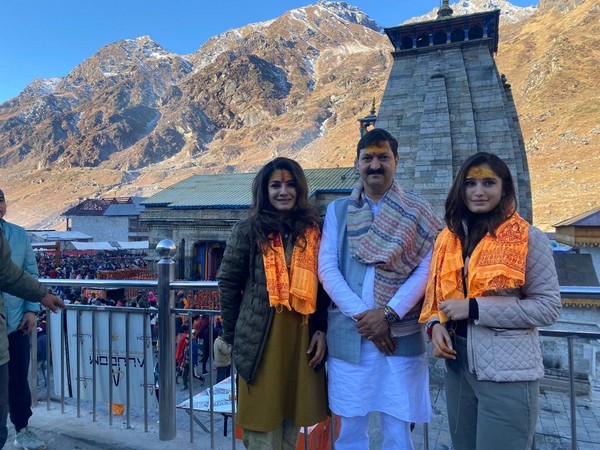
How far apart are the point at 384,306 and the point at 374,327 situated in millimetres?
128

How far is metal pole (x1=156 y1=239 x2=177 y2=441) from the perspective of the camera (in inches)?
122

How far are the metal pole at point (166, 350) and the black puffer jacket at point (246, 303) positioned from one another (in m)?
0.98

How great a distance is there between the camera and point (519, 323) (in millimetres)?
1770

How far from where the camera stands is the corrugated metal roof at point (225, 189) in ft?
57.2

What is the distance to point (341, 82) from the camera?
126125 millimetres

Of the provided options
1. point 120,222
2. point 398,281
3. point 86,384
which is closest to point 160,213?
point 86,384

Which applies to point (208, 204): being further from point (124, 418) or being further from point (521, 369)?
point (521, 369)

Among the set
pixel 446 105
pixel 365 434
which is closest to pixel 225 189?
pixel 446 105

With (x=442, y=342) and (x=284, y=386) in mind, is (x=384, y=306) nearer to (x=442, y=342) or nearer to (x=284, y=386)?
(x=442, y=342)

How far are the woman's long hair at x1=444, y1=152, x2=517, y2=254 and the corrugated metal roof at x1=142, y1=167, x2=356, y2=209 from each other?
46.3ft

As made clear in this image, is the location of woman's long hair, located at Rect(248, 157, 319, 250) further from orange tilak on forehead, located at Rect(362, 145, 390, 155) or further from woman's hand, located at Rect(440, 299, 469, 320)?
woman's hand, located at Rect(440, 299, 469, 320)

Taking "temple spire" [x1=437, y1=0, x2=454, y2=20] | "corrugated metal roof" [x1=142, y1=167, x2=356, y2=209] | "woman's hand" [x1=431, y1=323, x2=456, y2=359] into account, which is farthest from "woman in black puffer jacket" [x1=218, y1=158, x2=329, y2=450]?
"temple spire" [x1=437, y1=0, x2=454, y2=20]

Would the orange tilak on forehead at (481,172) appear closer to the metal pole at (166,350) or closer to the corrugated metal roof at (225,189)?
the metal pole at (166,350)

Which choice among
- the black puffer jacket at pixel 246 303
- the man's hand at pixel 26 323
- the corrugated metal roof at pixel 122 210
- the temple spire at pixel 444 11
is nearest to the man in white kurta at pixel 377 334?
the black puffer jacket at pixel 246 303
